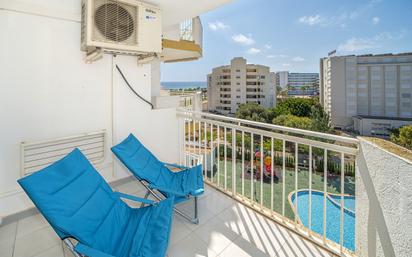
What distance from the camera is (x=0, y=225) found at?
6.91 feet

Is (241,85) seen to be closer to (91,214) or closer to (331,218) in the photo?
(331,218)

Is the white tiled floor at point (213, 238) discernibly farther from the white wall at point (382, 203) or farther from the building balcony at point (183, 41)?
the building balcony at point (183, 41)

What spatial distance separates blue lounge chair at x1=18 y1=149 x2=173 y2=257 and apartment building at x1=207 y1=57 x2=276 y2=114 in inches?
1792

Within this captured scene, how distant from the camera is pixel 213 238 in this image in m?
1.96

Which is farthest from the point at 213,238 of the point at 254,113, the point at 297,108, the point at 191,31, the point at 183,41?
the point at 297,108

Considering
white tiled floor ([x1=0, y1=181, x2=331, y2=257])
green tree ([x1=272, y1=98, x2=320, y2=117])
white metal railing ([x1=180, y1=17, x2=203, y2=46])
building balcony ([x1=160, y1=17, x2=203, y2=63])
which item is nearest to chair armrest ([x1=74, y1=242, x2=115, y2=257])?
white tiled floor ([x1=0, y1=181, x2=331, y2=257])

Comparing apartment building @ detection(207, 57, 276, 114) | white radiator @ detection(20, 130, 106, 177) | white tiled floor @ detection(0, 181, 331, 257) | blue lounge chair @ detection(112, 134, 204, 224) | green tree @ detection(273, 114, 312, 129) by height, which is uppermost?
apartment building @ detection(207, 57, 276, 114)

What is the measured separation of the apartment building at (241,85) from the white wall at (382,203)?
45.5 metres

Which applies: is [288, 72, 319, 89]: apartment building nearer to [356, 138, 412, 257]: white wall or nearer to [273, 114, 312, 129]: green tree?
[273, 114, 312, 129]: green tree

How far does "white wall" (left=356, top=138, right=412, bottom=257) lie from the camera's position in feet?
3.44

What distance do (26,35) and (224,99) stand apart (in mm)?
46273

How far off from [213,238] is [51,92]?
2.39m

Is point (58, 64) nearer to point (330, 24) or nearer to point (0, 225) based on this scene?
point (0, 225)

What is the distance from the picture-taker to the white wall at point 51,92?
2.15 m
